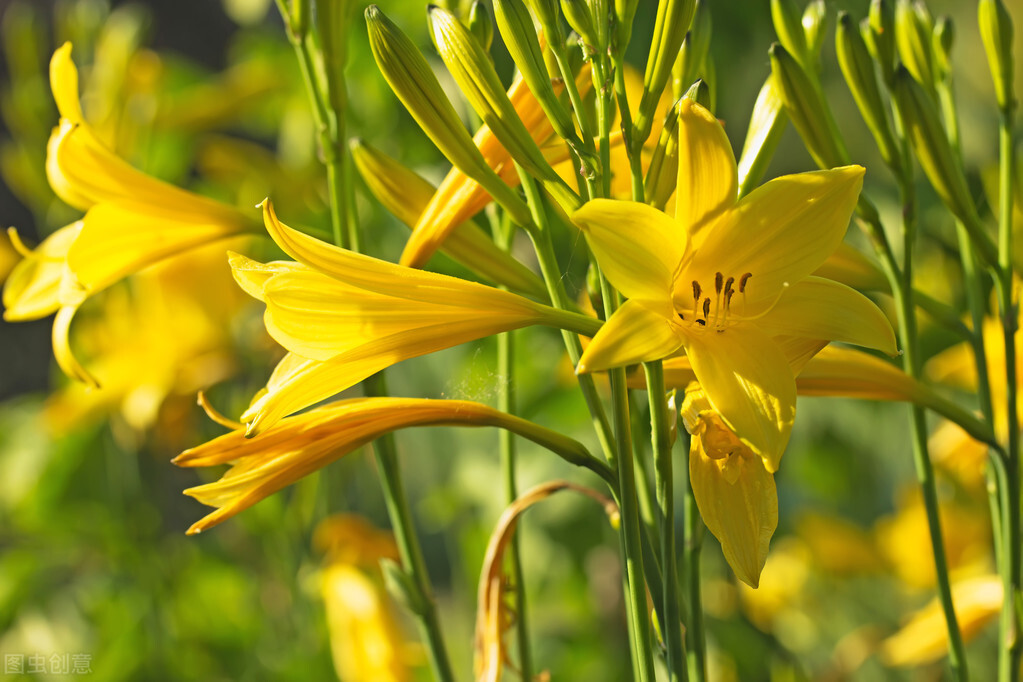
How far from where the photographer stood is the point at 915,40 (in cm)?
39

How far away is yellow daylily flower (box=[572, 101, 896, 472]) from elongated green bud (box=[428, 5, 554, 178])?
2.1 inches

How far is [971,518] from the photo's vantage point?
0.75 metres

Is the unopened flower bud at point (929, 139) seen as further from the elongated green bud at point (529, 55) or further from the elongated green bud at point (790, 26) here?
the elongated green bud at point (529, 55)

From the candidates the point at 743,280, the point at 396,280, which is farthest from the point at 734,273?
the point at 396,280

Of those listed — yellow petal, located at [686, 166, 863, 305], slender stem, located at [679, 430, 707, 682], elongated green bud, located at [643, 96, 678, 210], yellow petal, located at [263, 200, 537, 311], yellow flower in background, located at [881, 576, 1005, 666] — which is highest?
elongated green bud, located at [643, 96, 678, 210]

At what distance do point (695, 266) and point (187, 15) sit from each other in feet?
5.80

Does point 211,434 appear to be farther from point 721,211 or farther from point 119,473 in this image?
point 721,211

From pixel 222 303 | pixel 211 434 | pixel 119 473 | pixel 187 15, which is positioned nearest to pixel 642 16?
pixel 222 303

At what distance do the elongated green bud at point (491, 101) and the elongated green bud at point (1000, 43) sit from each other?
0.23 metres

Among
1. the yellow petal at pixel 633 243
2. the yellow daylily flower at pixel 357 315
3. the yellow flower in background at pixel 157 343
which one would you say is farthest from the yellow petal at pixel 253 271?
the yellow flower in background at pixel 157 343

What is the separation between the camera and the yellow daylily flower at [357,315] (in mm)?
285

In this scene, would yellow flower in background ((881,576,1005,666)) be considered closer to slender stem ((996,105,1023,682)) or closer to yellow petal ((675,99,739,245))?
slender stem ((996,105,1023,682))

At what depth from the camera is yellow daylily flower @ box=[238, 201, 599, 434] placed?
0.28 meters

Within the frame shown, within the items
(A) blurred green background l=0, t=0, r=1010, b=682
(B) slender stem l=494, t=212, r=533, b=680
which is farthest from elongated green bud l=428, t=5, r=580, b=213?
(A) blurred green background l=0, t=0, r=1010, b=682
